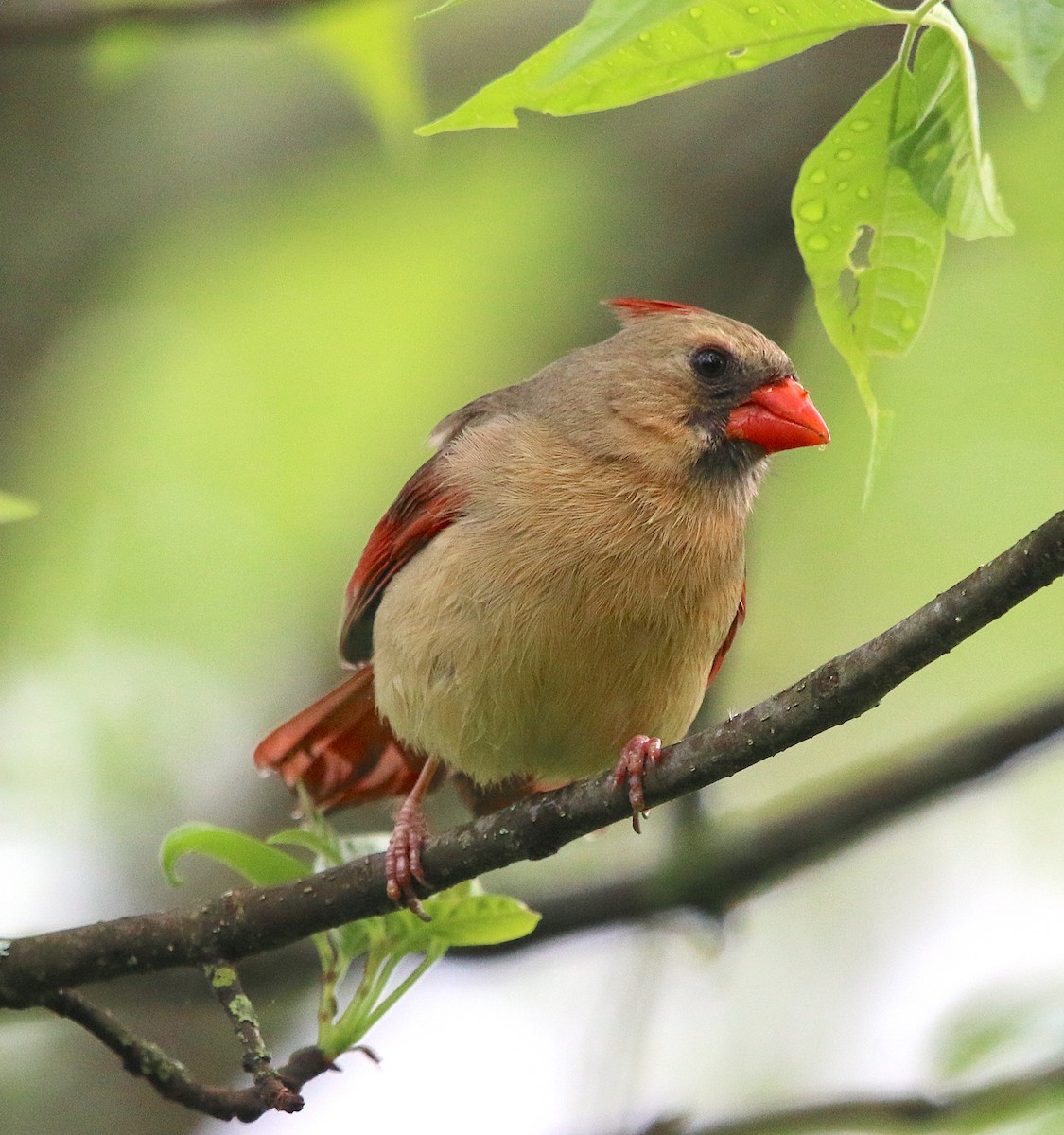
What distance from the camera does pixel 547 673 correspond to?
334 centimetres

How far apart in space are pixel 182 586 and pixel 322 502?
678 millimetres

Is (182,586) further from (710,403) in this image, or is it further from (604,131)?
(710,403)

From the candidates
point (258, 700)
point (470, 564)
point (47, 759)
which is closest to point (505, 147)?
point (258, 700)

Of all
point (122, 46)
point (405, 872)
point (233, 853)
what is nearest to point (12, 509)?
point (233, 853)

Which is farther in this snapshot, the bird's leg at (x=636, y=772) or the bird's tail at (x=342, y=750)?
the bird's tail at (x=342, y=750)

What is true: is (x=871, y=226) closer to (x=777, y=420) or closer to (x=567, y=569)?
(x=567, y=569)

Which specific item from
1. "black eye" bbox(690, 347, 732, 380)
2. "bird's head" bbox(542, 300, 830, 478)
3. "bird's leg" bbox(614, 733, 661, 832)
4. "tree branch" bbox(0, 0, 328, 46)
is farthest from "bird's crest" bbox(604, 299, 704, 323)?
"bird's leg" bbox(614, 733, 661, 832)

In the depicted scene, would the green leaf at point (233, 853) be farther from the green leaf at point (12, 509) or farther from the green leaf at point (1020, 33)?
the green leaf at point (1020, 33)

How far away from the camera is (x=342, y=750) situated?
13.6 ft

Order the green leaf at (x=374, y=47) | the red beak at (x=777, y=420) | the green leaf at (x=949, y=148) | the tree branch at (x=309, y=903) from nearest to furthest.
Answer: the green leaf at (x=949, y=148) < the tree branch at (x=309, y=903) < the red beak at (x=777, y=420) < the green leaf at (x=374, y=47)

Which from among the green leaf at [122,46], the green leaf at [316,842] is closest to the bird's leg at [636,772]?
the green leaf at [316,842]

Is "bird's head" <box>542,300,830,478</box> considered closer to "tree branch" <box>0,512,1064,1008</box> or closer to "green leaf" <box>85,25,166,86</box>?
"tree branch" <box>0,512,1064,1008</box>

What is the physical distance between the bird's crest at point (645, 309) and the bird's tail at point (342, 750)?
1.16m

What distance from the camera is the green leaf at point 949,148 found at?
72.7 inches
